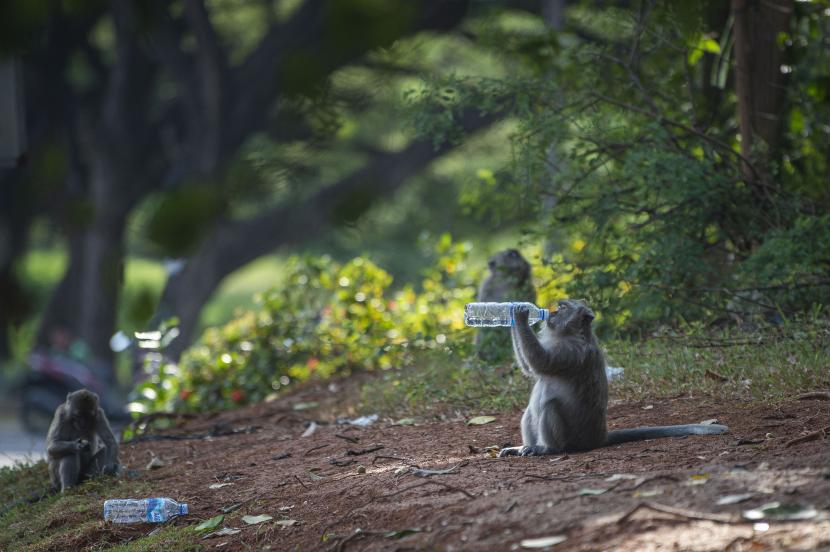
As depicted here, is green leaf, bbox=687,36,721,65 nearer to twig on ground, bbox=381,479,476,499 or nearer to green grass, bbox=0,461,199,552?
twig on ground, bbox=381,479,476,499

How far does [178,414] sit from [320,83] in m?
9.03

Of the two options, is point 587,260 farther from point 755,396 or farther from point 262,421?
point 262,421

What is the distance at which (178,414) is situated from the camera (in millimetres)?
10500

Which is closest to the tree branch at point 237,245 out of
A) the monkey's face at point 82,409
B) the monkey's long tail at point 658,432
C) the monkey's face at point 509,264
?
the monkey's face at point 82,409

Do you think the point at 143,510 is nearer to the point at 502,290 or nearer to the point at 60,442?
the point at 60,442

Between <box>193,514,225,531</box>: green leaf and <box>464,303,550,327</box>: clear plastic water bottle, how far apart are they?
2.27m

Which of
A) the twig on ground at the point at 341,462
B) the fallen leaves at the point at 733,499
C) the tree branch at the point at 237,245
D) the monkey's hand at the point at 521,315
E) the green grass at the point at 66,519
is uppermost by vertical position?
the tree branch at the point at 237,245

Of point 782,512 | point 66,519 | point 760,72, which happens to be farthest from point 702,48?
point 66,519

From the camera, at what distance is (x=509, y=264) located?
1074 cm

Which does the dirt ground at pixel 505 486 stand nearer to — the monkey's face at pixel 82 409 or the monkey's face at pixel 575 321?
the monkey's face at pixel 82 409

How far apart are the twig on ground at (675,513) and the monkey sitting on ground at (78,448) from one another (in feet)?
15.8

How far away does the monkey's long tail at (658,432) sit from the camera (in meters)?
6.35

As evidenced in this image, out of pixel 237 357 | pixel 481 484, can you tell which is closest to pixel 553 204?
pixel 237 357

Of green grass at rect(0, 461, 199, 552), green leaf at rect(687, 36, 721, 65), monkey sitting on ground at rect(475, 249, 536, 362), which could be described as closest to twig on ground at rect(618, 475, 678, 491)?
green grass at rect(0, 461, 199, 552)
